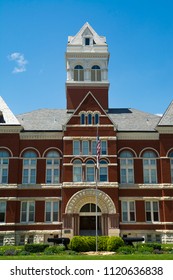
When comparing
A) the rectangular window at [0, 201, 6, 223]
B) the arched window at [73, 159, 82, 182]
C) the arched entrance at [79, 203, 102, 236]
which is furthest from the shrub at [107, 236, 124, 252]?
the rectangular window at [0, 201, 6, 223]

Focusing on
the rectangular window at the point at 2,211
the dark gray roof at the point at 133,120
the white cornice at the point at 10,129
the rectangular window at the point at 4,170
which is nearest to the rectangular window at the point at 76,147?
the dark gray roof at the point at 133,120

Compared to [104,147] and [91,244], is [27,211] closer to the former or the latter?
[104,147]

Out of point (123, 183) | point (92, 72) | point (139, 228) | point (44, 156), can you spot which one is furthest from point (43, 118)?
point (139, 228)

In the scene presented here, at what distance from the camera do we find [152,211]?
35906 mm

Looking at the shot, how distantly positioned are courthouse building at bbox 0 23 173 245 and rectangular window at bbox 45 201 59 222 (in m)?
0.11

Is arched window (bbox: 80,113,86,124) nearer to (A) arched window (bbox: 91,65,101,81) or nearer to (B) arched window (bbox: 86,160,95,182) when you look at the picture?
(B) arched window (bbox: 86,160,95,182)

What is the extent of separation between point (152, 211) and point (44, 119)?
55.7 ft

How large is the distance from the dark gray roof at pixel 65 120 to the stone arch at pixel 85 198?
26.8ft

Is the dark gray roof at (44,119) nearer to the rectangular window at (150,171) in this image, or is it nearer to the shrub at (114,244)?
the rectangular window at (150,171)

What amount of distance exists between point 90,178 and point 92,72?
1623 centimetres

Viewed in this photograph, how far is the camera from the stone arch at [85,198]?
113 feet

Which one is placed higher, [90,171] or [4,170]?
[4,170]

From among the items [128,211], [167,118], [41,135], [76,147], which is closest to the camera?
[128,211]

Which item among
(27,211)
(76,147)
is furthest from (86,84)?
(27,211)
